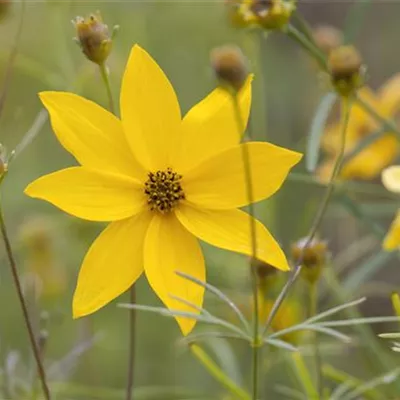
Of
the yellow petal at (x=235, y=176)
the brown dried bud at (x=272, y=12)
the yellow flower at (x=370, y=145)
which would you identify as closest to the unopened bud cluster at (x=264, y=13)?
the brown dried bud at (x=272, y=12)

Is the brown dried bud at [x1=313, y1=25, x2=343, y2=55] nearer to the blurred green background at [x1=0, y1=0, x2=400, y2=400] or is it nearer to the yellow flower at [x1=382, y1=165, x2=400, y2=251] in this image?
the blurred green background at [x1=0, y1=0, x2=400, y2=400]

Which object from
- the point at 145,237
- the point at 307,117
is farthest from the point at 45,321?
the point at 307,117

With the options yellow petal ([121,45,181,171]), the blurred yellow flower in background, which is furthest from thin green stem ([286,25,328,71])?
the blurred yellow flower in background

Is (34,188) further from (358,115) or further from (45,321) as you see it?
(358,115)

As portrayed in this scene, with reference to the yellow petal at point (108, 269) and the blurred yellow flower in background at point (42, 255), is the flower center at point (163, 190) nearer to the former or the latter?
the yellow petal at point (108, 269)

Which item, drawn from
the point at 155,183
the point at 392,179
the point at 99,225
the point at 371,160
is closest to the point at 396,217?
the point at 392,179

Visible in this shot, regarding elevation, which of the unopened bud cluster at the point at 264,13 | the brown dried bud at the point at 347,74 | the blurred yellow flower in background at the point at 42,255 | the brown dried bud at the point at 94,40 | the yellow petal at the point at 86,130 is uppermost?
the unopened bud cluster at the point at 264,13
